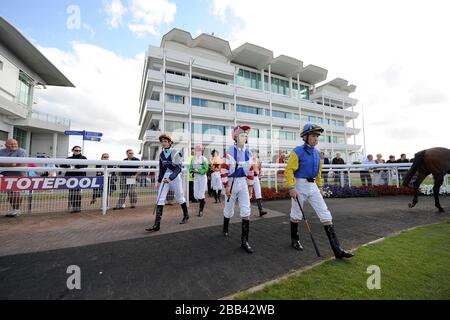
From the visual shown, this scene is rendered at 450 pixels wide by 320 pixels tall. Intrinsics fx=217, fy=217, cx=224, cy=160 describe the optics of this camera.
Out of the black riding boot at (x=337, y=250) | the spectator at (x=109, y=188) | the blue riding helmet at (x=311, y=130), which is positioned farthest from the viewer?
the spectator at (x=109, y=188)

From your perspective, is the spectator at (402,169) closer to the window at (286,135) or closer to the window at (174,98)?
the window at (174,98)

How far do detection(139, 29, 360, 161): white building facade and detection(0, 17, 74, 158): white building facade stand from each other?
37.9 ft

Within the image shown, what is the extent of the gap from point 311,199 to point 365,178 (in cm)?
954

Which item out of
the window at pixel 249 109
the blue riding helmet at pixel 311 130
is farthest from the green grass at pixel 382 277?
the window at pixel 249 109

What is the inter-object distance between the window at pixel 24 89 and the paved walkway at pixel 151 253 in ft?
94.7

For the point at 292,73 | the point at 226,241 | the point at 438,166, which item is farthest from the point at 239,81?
the point at 226,241

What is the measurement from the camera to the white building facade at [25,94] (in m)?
22.2

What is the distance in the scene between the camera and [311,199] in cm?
357

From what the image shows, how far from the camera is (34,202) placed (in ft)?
18.1

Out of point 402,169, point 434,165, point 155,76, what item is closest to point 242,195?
point 434,165

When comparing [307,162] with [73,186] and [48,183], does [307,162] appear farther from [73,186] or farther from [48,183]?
[48,183]

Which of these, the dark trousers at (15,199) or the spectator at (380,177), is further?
the spectator at (380,177)

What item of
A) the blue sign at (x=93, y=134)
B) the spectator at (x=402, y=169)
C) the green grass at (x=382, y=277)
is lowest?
the green grass at (x=382, y=277)
